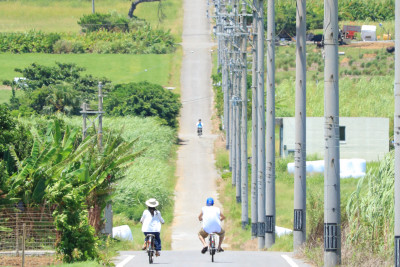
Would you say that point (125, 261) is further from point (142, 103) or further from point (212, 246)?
point (142, 103)

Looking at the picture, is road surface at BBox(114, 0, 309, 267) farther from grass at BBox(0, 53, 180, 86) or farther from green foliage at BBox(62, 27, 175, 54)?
green foliage at BBox(62, 27, 175, 54)

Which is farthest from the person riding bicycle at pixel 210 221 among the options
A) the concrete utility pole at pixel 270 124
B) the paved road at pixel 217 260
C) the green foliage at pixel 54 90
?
the green foliage at pixel 54 90

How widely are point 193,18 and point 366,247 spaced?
121 metres

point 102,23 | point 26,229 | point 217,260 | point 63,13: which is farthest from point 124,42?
point 217,260

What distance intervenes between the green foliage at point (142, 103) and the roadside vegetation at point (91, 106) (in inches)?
4.1

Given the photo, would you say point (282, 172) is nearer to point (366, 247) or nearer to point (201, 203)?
point (201, 203)

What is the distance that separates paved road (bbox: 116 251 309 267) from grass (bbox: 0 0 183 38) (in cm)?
10708

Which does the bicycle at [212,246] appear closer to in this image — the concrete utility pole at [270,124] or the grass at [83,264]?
the grass at [83,264]

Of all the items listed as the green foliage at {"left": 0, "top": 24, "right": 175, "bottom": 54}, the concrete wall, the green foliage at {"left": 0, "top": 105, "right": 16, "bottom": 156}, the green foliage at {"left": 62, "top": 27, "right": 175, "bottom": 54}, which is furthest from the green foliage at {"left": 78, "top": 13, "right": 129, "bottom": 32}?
the green foliage at {"left": 0, "top": 105, "right": 16, "bottom": 156}

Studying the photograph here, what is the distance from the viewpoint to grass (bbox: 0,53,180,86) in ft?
341

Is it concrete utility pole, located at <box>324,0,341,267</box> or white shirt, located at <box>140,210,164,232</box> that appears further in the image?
white shirt, located at <box>140,210,164,232</box>

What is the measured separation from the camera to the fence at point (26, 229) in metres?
23.6

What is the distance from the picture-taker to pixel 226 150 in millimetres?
75812

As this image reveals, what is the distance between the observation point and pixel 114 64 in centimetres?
11212
